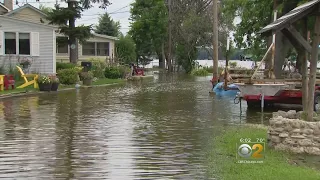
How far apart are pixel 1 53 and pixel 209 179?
871 inches

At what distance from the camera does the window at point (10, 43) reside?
26484mm

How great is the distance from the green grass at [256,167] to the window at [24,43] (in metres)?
20.8

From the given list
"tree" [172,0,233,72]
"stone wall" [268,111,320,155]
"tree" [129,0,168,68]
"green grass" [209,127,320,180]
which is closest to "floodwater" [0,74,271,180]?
"green grass" [209,127,320,180]

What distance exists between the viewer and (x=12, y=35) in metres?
26.6

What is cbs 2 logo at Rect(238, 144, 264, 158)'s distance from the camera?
295 inches

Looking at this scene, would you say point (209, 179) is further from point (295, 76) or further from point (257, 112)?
point (295, 76)

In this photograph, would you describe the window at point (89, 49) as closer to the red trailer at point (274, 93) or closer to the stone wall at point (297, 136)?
the red trailer at point (274, 93)

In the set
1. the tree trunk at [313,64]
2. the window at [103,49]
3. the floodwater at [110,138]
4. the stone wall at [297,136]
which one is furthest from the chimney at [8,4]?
the stone wall at [297,136]

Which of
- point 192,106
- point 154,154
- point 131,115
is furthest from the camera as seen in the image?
point 192,106

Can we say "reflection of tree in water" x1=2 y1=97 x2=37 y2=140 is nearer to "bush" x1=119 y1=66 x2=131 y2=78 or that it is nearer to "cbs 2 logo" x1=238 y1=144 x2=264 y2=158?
"cbs 2 logo" x1=238 y1=144 x2=264 y2=158

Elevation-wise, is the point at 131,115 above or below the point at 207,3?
below

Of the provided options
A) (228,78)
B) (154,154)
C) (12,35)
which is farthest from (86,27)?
(154,154)

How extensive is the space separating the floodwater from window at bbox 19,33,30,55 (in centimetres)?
979

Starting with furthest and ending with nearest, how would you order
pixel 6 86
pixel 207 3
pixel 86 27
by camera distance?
pixel 207 3 < pixel 86 27 < pixel 6 86
